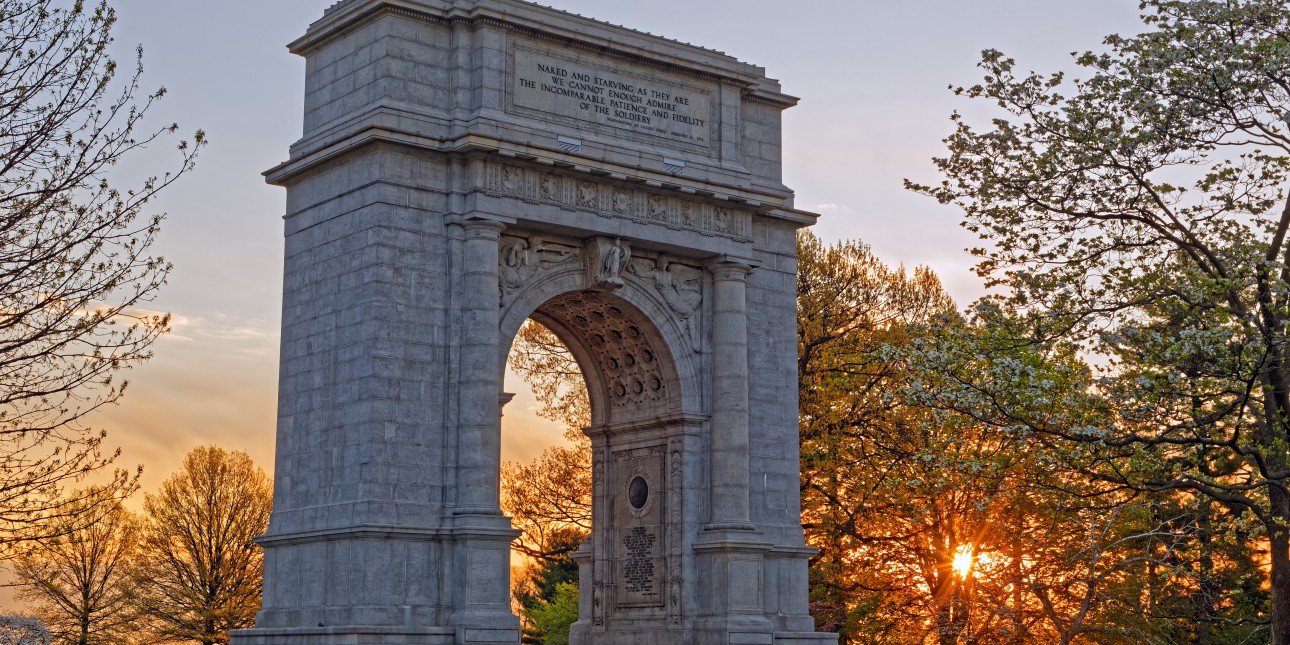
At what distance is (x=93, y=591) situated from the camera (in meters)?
55.7

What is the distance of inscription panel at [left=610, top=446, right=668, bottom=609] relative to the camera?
33.8m

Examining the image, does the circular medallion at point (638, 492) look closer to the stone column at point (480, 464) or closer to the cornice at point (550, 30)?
the stone column at point (480, 464)

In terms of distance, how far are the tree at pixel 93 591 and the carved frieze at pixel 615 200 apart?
28742 millimetres

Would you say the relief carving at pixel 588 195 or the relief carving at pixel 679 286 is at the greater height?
the relief carving at pixel 588 195

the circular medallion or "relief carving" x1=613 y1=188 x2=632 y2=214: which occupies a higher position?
"relief carving" x1=613 y1=188 x2=632 y2=214

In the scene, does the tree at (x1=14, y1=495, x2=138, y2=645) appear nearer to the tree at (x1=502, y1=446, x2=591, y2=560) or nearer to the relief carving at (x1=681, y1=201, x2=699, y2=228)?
the tree at (x1=502, y1=446, x2=591, y2=560)

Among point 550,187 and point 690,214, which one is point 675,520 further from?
point 550,187

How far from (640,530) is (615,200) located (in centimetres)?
714

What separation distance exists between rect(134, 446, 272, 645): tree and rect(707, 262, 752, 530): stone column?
2609 cm

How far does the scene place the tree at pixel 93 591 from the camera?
5441cm

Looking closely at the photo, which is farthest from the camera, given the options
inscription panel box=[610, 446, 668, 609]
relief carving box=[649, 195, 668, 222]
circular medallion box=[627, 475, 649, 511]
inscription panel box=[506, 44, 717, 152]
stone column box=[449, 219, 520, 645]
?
circular medallion box=[627, 475, 649, 511]

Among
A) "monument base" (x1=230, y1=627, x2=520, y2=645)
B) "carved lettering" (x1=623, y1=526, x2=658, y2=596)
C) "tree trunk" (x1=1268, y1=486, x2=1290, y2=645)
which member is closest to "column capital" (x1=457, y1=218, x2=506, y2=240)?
"monument base" (x1=230, y1=627, x2=520, y2=645)

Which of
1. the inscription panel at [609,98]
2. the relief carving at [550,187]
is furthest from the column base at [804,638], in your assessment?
the inscription panel at [609,98]

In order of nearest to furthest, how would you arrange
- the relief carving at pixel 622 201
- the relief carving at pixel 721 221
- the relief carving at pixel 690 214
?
the relief carving at pixel 622 201 → the relief carving at pixel 690 214 → the relief carving at pixel 721 221
